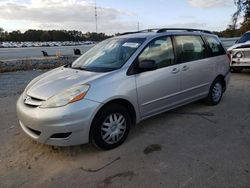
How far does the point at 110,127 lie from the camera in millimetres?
3623

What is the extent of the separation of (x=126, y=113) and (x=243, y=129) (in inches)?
81.6

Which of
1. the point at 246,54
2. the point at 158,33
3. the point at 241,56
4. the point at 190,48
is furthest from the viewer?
the point at 241,56

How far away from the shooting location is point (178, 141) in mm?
3902

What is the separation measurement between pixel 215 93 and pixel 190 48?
1.36m

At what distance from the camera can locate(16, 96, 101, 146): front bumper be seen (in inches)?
126

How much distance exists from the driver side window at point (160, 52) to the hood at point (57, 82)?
3.01 ft

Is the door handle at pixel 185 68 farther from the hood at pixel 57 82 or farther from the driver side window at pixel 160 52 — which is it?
the hood at pixel 57 82

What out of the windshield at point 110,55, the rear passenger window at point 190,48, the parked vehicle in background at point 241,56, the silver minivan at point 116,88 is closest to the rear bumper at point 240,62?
the parked vehicle in background at point 241,56

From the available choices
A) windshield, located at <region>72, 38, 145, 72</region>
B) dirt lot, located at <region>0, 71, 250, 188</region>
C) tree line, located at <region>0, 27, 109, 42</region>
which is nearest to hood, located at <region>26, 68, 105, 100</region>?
windshield, located at <region>72, 38, 145, 72</region>

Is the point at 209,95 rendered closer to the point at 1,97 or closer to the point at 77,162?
the point at 77,162

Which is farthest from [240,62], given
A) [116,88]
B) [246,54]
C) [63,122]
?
[63,122]

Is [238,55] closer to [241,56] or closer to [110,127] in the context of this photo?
[241,56]

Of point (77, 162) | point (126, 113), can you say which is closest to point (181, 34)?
point (126, 113)

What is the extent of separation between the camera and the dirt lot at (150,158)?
292 cm
